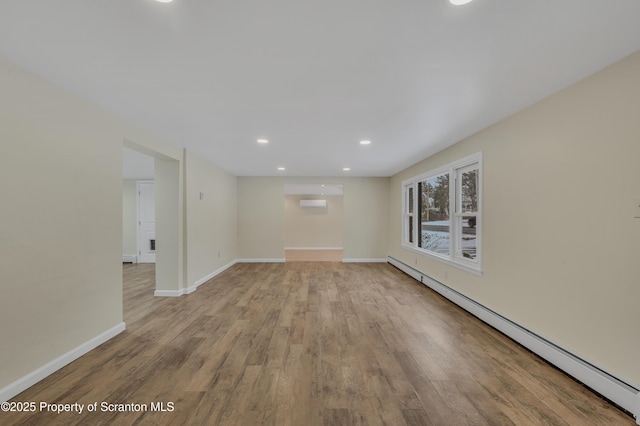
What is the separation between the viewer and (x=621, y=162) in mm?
1818

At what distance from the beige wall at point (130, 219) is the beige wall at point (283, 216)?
2.91 metres

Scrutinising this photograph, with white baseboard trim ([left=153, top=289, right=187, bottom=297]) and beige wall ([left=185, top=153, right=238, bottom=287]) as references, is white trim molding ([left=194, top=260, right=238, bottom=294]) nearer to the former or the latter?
beige wall ([left=185, top=153, right=238, bottom=287])

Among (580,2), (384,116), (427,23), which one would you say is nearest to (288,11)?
(427,23)

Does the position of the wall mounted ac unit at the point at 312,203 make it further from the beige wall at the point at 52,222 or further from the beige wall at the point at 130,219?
the beige wall at the point at 52,222

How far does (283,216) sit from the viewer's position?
7203 mm

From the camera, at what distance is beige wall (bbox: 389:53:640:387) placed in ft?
5.84

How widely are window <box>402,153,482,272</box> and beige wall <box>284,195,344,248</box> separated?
4714mm

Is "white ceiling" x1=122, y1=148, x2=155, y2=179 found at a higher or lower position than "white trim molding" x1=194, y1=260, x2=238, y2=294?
higher

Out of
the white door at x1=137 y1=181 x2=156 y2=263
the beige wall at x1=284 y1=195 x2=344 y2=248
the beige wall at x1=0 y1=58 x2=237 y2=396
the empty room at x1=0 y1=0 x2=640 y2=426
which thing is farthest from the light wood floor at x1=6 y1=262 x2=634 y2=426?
the beige wall at x1=284 y1=195 x2=344 y2=248

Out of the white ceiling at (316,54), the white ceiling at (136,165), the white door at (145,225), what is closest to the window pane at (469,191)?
the white ceiling at (316,54)

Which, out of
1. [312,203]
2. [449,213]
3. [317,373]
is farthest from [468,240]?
[312,203]

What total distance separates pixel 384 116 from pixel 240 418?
286 centimetres

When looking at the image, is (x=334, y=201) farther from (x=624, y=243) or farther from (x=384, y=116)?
(x=624, y=243)

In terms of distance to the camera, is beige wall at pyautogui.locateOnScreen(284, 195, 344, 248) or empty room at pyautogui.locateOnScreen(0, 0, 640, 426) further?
beige wall at pyautogui.locateOnScreen(284, 195, 344, 248)
